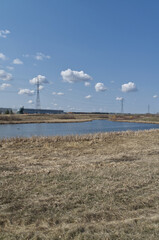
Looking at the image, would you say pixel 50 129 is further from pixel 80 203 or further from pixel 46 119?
pixel 46 119

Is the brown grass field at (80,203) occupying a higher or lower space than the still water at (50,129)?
higher

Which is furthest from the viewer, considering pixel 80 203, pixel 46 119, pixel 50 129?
pixel 46 119

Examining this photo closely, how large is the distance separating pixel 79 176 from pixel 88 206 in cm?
212

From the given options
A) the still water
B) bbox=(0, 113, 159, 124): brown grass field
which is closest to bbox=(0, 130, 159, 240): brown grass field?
the still water

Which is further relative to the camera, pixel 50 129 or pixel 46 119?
pixel 46 119

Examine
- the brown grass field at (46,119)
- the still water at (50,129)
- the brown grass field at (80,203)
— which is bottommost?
the still water at (50,129)

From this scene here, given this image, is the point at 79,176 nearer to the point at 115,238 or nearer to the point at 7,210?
the point at 7,210

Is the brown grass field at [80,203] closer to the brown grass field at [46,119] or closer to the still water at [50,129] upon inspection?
the still water at [50,129]

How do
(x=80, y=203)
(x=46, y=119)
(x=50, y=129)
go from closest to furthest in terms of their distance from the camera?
(x=80, y=203), (x=50, y=129), (x=46, y=119)

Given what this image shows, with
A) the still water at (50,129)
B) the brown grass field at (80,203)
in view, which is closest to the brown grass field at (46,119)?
the still water at (50,129)

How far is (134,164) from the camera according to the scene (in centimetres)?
823

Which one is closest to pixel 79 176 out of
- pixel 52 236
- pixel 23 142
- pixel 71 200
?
pixel 71 200

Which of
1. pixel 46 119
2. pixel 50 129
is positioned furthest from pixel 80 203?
pixel 46 119

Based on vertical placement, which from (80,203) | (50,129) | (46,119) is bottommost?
(50,129)
